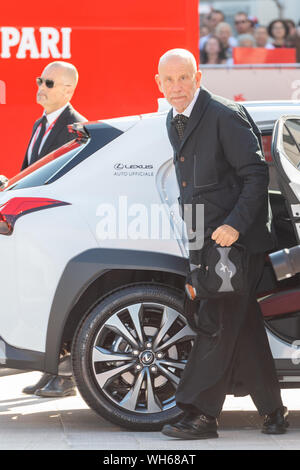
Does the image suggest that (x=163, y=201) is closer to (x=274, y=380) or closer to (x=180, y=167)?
(x=180, y=167)

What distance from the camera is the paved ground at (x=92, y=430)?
5.17 meters

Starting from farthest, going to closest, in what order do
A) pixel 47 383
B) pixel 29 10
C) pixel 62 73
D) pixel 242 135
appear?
1. pixel 29 10
2. pixel 62 73
3. pixel 47 383
4. pixel 242 135

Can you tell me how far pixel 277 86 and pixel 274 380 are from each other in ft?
22.6

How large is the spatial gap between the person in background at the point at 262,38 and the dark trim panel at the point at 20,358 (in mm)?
10922

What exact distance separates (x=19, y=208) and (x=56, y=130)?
61.6 inches

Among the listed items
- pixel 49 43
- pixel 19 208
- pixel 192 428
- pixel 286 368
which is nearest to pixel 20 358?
pixel 19 208

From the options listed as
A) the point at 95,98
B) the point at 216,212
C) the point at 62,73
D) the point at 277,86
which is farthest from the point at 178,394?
the point at 277,86

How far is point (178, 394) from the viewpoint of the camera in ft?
17.4

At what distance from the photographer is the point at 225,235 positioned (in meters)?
5.09

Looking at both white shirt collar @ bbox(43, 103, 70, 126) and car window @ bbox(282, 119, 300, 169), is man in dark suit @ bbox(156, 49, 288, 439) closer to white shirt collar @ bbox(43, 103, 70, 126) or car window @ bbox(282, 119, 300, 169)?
car window @ bbox(282, 119, 300, 169)

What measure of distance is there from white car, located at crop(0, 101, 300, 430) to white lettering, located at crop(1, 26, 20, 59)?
369 cm

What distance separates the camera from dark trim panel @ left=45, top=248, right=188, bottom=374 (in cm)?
539

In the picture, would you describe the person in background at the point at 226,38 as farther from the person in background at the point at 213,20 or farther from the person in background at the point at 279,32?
the person in background at the point at 279,32

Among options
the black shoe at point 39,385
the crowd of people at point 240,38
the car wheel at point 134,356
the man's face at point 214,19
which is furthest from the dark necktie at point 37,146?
the man's face at point 214,19
